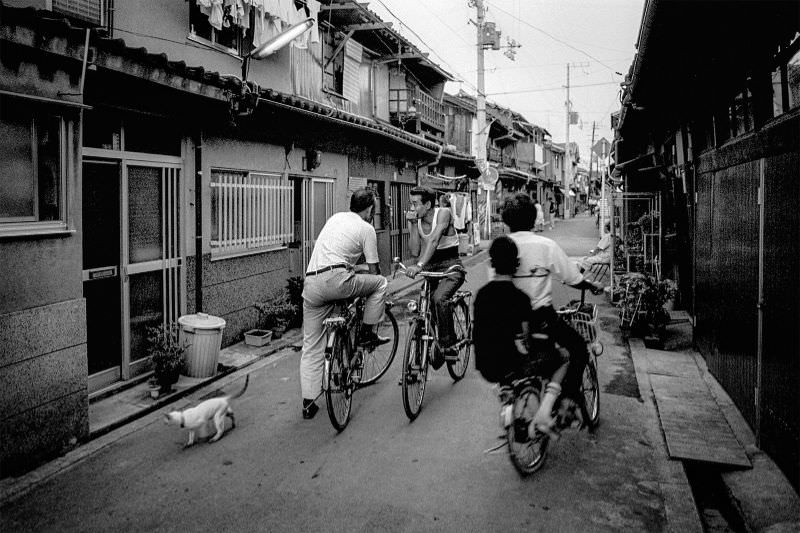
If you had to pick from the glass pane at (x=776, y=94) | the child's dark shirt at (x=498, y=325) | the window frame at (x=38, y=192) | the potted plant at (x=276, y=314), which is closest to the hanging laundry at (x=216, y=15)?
the potted plant at (x=276, y=314)

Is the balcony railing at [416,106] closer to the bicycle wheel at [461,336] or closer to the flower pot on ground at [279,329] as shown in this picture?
the flower pot on ground at [279,329]

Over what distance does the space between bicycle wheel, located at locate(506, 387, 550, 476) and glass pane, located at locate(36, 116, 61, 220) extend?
3.93 meters

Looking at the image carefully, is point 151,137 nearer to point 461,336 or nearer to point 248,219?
point 248,219

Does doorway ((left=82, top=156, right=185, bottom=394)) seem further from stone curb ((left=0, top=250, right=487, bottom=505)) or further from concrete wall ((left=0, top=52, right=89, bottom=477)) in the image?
concrete wall ((left=0, top=52, right=89, bottom=477))

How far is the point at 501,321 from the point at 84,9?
581cm

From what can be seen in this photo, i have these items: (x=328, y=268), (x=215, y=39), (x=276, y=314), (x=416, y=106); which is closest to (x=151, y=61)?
(x=328, y=268)

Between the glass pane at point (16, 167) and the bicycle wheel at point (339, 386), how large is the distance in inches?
105

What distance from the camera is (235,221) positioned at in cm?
950

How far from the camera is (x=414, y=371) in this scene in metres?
5.82

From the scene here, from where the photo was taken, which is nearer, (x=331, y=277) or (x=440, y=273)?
(x=331, y=277)

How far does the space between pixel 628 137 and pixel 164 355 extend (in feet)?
41.9

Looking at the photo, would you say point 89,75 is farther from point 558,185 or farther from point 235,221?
point 558,185

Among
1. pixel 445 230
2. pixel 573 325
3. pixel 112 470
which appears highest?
pixel 445 230

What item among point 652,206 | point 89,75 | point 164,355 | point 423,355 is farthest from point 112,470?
point 652,206
